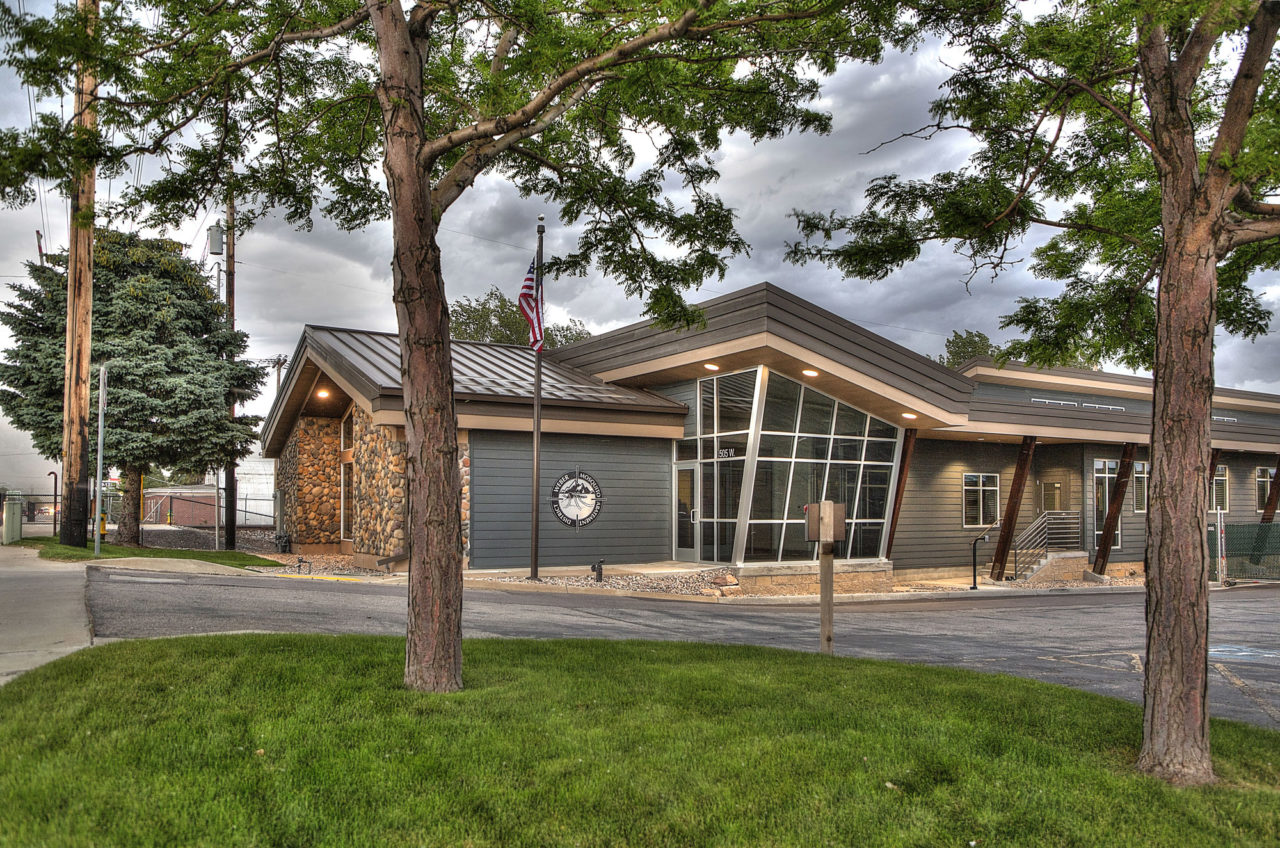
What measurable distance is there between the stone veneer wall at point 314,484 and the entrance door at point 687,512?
10.8m

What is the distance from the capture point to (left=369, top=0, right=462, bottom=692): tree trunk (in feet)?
19.6

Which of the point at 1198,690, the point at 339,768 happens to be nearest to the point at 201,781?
the point at 339,768

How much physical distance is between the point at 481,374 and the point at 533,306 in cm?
433

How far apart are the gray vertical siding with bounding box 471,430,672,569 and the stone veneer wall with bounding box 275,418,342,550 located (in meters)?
8.78

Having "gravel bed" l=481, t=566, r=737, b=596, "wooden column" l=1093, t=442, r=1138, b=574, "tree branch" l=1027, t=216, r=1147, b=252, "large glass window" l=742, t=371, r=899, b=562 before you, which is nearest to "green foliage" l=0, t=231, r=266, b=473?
"gravel bed" l=481, t=566, r=737, b=596

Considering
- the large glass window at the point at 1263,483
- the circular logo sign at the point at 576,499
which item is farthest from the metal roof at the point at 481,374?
the large glass window at the point at 1263,483

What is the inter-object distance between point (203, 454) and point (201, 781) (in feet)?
69.2

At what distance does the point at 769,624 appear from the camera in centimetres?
1284

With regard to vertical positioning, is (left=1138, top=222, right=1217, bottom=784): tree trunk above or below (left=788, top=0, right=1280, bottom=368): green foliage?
below

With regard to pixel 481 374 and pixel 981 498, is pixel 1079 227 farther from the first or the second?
pixel 981 498

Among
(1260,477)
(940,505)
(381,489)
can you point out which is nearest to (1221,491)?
(1260,477)

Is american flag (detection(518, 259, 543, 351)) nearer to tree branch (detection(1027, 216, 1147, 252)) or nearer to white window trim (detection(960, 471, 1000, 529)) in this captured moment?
tree branch (detection(1027, 216, 1147, 252))

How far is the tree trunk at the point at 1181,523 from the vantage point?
466 cm

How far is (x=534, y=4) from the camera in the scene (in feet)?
22.1
